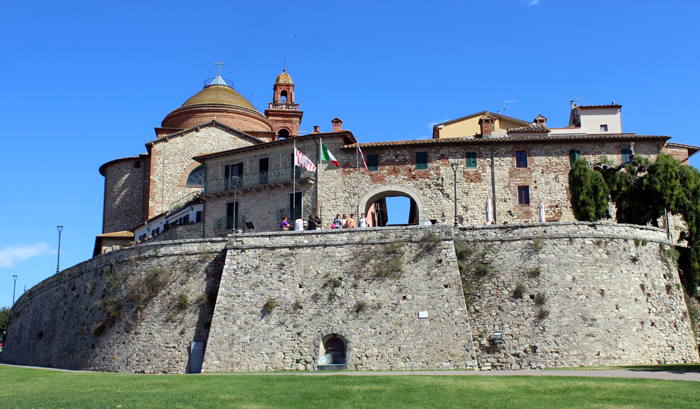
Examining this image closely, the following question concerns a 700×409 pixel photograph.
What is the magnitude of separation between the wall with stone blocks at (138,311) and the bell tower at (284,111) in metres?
34.3

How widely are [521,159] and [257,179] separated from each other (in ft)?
54.7

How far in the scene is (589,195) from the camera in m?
33.6

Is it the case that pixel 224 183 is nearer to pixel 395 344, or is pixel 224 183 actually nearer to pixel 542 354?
pixel 395 344

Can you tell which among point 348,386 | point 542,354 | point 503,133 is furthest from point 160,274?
point 503,133

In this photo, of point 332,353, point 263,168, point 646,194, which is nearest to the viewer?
point 332,353

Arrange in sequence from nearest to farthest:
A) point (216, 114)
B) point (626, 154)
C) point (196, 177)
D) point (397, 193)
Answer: point (626, 154) < point (397, 193) < point (196, 177) < point (216, 114)

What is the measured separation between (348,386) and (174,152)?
127 ft

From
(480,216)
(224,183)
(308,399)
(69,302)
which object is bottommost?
(308,399)

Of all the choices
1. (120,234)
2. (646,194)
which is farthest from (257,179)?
→ (646,194)

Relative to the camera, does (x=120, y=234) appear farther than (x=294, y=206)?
Yes

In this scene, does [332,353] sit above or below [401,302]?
below

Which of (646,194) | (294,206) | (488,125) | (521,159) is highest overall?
(488,125)

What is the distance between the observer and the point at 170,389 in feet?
65.6

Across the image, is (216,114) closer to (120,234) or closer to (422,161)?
(120,234)
